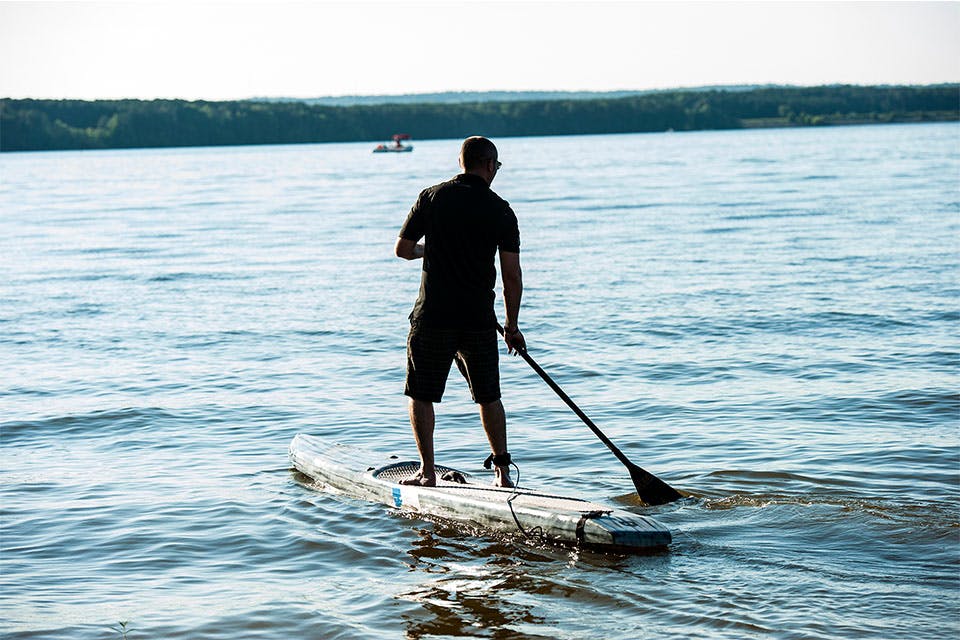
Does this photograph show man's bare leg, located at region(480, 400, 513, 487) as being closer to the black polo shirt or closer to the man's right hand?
the man's right hand

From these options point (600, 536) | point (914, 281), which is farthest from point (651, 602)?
point (914, 281)

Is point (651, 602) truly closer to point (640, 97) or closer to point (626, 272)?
point (626, 272)

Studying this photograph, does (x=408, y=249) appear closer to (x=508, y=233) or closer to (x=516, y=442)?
(x=508, y=233)

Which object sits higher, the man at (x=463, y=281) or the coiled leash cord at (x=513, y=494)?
the man at (x=463, y=281)

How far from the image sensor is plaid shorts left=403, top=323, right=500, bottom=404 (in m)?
7.04

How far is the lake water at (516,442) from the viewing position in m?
6.11

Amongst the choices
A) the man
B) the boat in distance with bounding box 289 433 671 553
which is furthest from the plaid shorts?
the boat in distance with bounding box 289 433 671 553

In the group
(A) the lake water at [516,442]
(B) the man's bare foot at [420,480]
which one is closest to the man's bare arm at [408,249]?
(B) the man's bare foot at [420,480]

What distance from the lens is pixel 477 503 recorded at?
729 centimetres

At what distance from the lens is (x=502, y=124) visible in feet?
510

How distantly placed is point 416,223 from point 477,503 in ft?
5.98

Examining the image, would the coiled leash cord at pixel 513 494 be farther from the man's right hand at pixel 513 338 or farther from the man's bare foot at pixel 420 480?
the man's right hand at pixel 513 338

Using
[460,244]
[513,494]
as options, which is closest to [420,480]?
[513,494]

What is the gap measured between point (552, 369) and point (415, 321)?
19.1 ft
